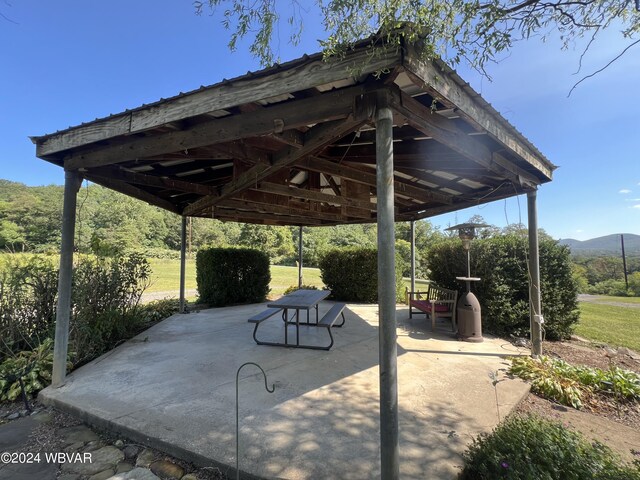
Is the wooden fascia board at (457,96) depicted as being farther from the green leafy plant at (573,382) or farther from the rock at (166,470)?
the rock at (166,470)

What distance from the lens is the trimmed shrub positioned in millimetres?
1438

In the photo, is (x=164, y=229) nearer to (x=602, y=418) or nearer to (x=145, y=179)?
(x=145, y=179)

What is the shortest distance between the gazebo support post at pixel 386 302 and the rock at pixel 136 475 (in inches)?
56.2

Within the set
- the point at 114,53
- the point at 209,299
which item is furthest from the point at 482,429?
the point at 114,53

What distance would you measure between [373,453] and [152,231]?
4586 cm

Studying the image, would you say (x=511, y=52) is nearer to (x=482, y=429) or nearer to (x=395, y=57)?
(x=395, y=57)

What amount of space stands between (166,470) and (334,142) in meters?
3.17

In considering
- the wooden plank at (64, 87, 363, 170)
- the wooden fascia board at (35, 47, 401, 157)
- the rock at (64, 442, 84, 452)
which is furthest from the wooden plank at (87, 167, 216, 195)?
the rock at (64, 442, 84, 452)

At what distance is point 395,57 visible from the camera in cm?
161

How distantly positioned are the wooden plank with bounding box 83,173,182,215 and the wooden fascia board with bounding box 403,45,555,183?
3856mm

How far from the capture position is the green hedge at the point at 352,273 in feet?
27.8

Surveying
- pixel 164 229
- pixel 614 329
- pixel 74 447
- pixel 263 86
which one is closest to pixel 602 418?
pixel 263 86

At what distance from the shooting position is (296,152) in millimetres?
2871

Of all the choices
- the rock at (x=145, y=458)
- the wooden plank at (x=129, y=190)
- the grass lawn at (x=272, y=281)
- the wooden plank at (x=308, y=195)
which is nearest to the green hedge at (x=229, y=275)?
the grass lawn at (x=272, y=281)
